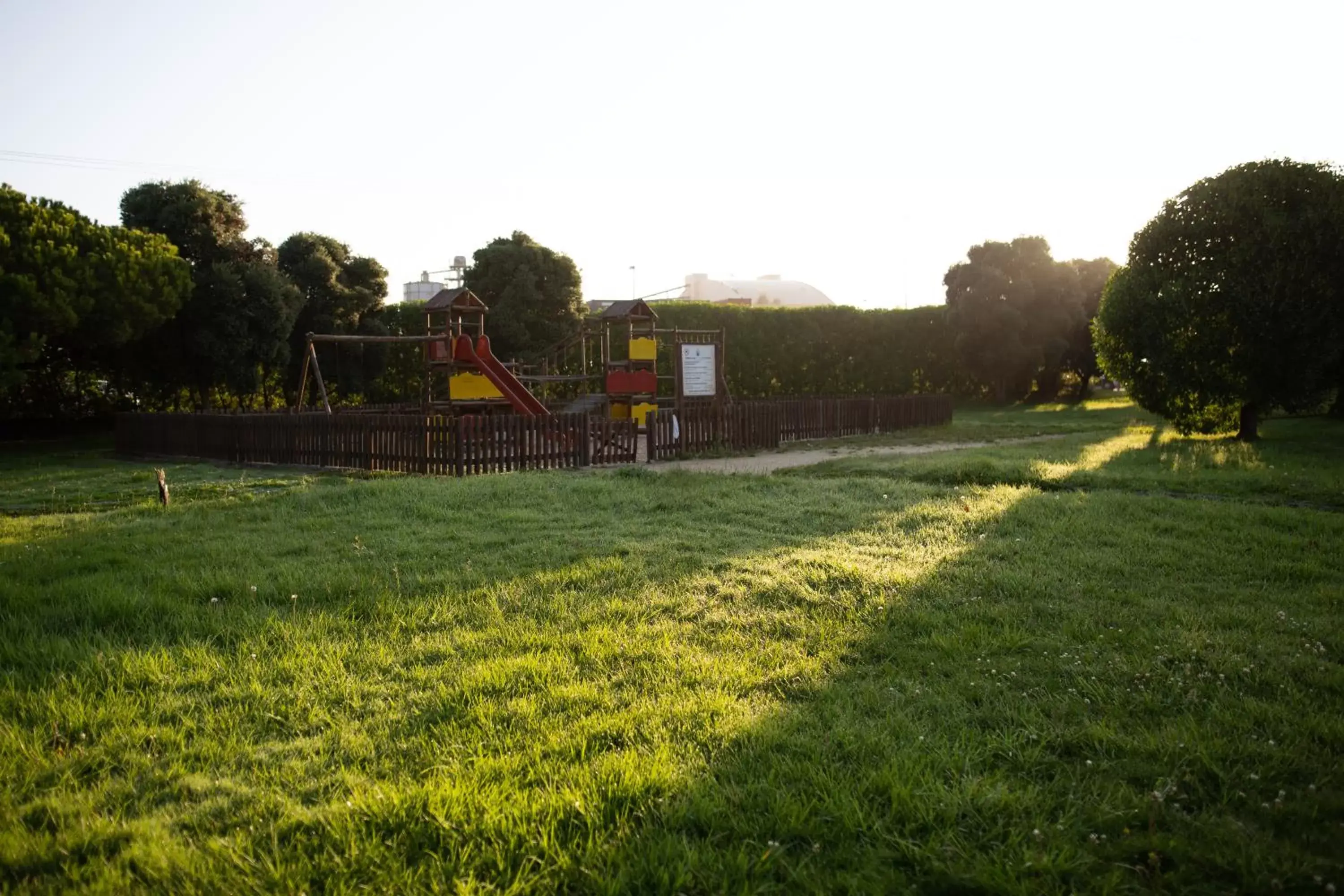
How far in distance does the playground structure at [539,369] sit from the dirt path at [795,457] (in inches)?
71.2

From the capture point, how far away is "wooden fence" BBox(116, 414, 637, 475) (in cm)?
1413

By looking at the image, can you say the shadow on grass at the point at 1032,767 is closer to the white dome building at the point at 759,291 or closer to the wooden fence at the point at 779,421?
the wooden fence at the point at 779,421

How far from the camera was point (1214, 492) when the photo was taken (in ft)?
34.8

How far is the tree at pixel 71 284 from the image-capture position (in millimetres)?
17625

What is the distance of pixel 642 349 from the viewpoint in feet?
74.4

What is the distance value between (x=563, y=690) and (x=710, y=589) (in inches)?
82.6

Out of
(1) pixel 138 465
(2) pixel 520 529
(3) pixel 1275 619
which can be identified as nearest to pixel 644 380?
(1) pixel 138 465

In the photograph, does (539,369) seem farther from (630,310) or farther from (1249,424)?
(1249,424)

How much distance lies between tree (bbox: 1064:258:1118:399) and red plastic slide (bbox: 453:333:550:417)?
84.8 ft

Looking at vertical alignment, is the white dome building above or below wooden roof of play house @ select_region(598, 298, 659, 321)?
above

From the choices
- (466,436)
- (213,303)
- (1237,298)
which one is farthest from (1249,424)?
(213,303)

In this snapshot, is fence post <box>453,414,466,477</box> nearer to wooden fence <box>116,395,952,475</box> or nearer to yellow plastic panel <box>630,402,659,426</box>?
wooden fence <box>116,395,952,475</box>

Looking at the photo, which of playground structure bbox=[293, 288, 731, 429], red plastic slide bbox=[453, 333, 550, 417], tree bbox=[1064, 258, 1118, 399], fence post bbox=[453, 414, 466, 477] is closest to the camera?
fence post bbox=[453, 414, 466, 477]

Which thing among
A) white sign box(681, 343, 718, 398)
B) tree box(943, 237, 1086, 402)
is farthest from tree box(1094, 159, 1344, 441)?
tree box(943, 237, 1086, 402)
